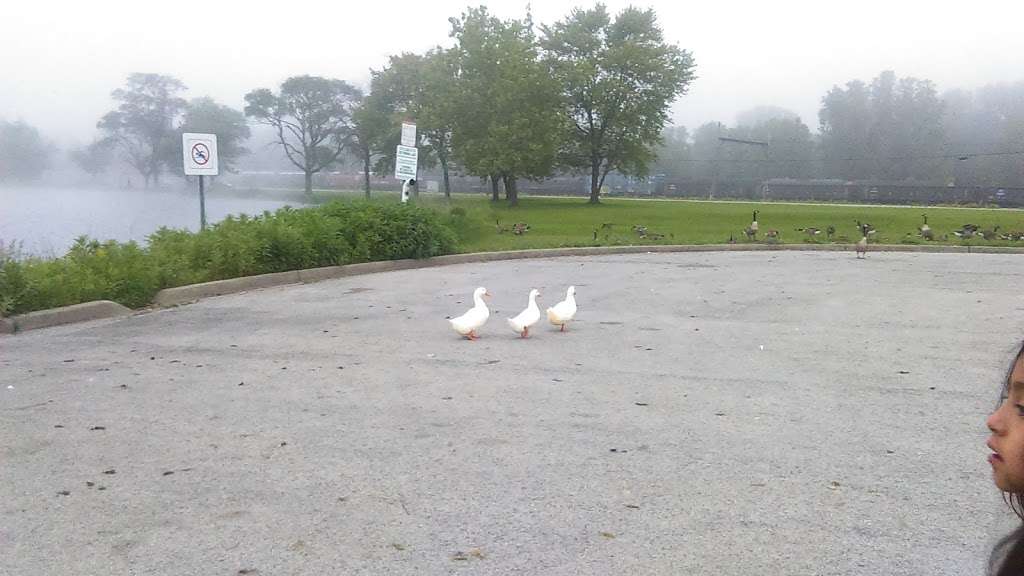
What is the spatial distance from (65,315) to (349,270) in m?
5.76

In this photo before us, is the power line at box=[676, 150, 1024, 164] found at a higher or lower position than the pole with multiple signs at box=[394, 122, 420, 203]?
higher

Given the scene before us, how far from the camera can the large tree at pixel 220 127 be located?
17125mm

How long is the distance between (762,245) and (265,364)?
17.6 m

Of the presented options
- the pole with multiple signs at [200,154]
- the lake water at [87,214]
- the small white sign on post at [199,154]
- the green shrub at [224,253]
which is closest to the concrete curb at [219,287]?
the green shrub at [224,253]

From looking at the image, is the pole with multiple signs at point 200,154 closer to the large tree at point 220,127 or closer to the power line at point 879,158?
the large tree at point 220,127

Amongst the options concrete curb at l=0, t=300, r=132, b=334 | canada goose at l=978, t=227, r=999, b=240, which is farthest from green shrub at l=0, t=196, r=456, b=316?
canada goose at l=978, t=227, r=999, b=240

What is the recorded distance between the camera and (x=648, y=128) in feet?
201

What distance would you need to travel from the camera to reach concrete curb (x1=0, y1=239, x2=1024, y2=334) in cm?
992

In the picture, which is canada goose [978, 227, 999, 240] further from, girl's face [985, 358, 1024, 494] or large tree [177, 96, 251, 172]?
girl's face [985, 358, 1024, 494]

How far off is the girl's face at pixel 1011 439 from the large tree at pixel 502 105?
50434 millimetres

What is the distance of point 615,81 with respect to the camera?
195ft

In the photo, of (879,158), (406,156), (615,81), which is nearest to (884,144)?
(879,158)

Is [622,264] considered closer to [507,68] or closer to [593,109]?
[507,68]

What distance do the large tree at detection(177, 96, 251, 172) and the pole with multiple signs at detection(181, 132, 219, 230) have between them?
157 centimetres
